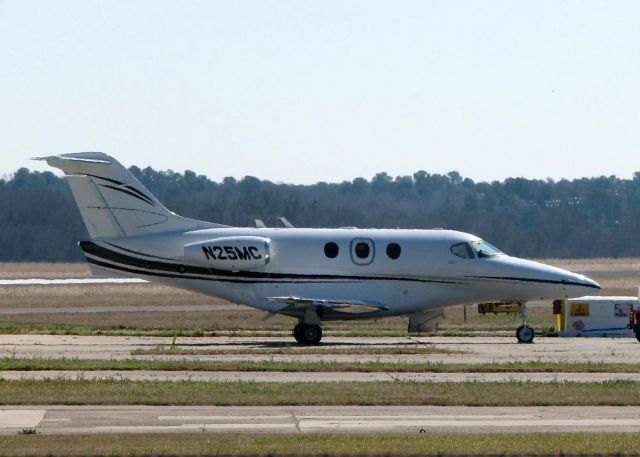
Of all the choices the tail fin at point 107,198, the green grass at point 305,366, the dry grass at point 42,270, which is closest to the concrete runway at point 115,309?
the tail fin at point 107,198

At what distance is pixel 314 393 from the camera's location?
72.9 ft

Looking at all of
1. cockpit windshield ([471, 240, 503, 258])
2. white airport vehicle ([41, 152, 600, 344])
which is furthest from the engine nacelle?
cockpit windshield ([471, 240, 503, 258])

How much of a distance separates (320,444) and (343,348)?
16.8m

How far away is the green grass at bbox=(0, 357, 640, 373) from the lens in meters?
26.6

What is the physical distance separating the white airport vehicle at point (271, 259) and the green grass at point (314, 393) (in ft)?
41.0

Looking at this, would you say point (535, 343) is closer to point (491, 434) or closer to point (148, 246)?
point (148, 246)

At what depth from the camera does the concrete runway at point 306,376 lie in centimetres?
2484

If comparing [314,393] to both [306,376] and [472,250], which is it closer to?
[306,376]

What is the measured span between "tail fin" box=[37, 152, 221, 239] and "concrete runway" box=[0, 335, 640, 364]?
9.94ft

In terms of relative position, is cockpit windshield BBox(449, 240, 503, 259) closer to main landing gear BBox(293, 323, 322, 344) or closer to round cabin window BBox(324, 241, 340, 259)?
round cabin window BBox(324, 241, 340, 259)

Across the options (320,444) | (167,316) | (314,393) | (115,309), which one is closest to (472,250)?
(314,393)

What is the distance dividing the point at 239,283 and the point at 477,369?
1120cm

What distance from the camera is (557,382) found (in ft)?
80.7

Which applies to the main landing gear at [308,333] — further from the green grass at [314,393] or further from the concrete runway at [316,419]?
the concrete runway at [316,419]
